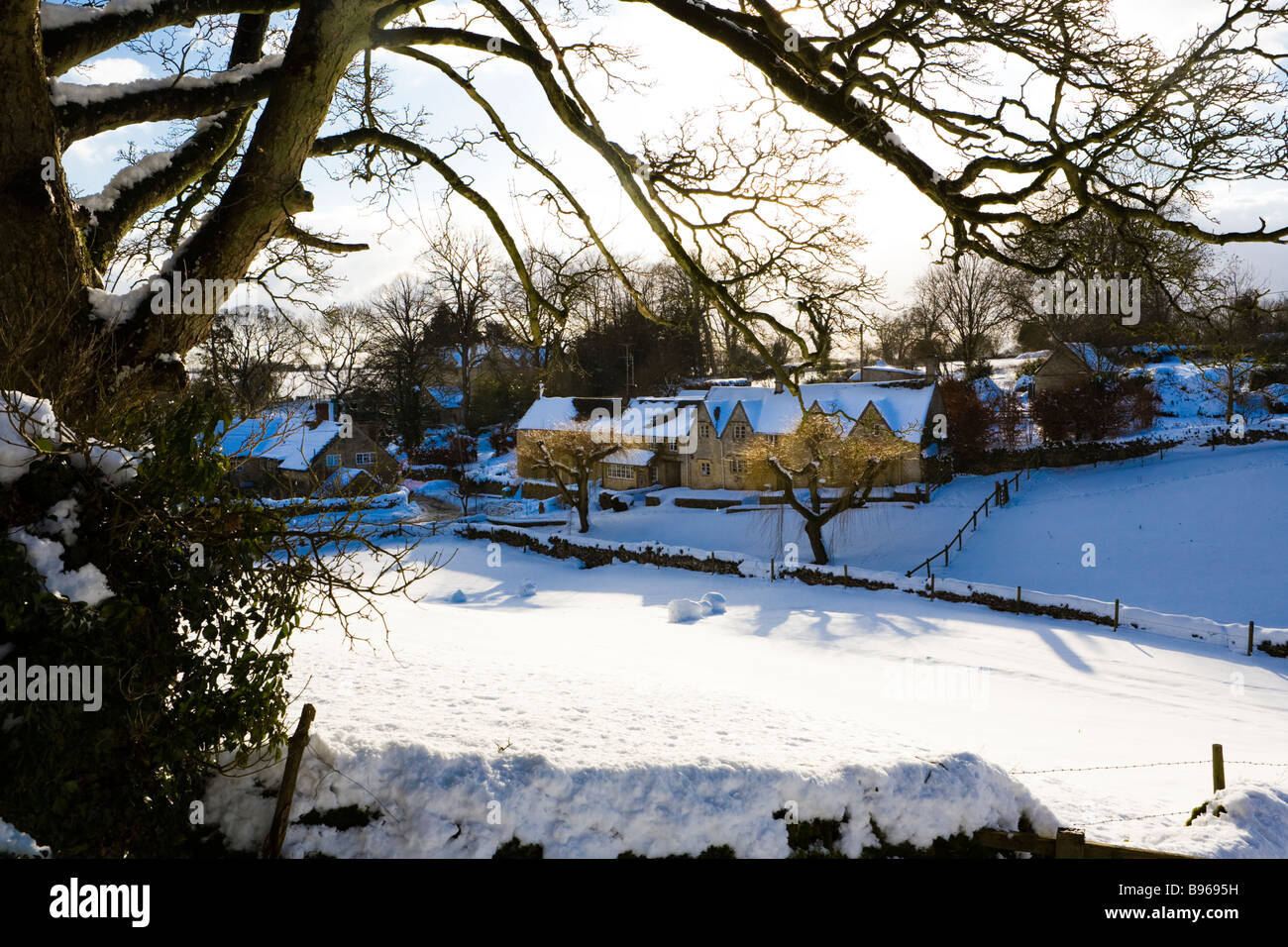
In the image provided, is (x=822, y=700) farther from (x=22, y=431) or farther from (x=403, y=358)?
(x=403, y=358)

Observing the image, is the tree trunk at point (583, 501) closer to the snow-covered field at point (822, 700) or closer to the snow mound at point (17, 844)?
the snow-covered field at point (822, 700)

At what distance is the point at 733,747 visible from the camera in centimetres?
632

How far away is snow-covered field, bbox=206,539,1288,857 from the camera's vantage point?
5172mm

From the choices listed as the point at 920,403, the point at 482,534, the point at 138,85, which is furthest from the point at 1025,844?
the point at 920,403

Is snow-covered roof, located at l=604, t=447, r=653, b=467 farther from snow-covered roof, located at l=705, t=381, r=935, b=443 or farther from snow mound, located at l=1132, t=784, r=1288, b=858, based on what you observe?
snow mound, located at l=1132, t=784, r=1288, b=858

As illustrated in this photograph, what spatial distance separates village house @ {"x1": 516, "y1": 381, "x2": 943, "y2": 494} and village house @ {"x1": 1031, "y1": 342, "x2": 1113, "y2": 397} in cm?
680

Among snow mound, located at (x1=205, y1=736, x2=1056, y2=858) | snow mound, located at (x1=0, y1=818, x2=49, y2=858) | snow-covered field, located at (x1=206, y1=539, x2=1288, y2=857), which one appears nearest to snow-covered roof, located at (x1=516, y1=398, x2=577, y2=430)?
snow-covered field, located at (x1=206, y1=539, x2=1288, y2=857)

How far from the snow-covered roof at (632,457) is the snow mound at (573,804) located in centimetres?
3844

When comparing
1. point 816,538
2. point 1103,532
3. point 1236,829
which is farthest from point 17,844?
point 1103,532

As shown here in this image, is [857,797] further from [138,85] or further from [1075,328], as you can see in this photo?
[1075,328]

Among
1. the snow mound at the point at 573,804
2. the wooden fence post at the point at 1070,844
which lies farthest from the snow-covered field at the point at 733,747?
the wooden fence post at the point at 1070,844

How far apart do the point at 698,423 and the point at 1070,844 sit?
39.0m

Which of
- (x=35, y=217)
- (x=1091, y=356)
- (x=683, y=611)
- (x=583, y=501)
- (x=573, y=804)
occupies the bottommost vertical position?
(x=683, y=611)
